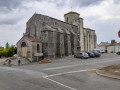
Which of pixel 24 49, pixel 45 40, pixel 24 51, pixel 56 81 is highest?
pixel 45 40

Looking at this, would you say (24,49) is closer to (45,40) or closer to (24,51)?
(24,51)

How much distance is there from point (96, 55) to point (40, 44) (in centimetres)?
1465

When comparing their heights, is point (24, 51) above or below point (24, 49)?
below

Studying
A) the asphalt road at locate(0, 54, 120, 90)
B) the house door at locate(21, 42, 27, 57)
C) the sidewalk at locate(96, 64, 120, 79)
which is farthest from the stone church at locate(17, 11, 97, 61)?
the sidewalk at locate(96, 64, 120, 79)

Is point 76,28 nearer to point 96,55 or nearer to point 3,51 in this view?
point 96,55

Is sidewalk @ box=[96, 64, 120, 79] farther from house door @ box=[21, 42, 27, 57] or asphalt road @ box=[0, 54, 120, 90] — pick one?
house door @ box=[21, 42, 27, 57]

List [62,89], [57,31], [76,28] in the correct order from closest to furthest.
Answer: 1. [62,89]
2. [57,31]
3. [76,28]

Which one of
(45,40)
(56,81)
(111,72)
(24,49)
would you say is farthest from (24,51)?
(111,72)

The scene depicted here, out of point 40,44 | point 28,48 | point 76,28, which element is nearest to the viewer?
point 28,48

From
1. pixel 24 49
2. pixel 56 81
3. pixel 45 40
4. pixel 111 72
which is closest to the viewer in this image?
pixel 56 81

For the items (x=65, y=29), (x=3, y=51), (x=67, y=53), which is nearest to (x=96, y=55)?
(x=67, y=53)

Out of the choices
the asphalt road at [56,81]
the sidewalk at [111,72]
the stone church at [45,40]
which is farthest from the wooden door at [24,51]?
the sidewalk at [111,72]

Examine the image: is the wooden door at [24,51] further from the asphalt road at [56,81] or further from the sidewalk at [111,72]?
the sidewalk at [111,72]

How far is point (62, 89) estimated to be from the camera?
7328 millimetres
